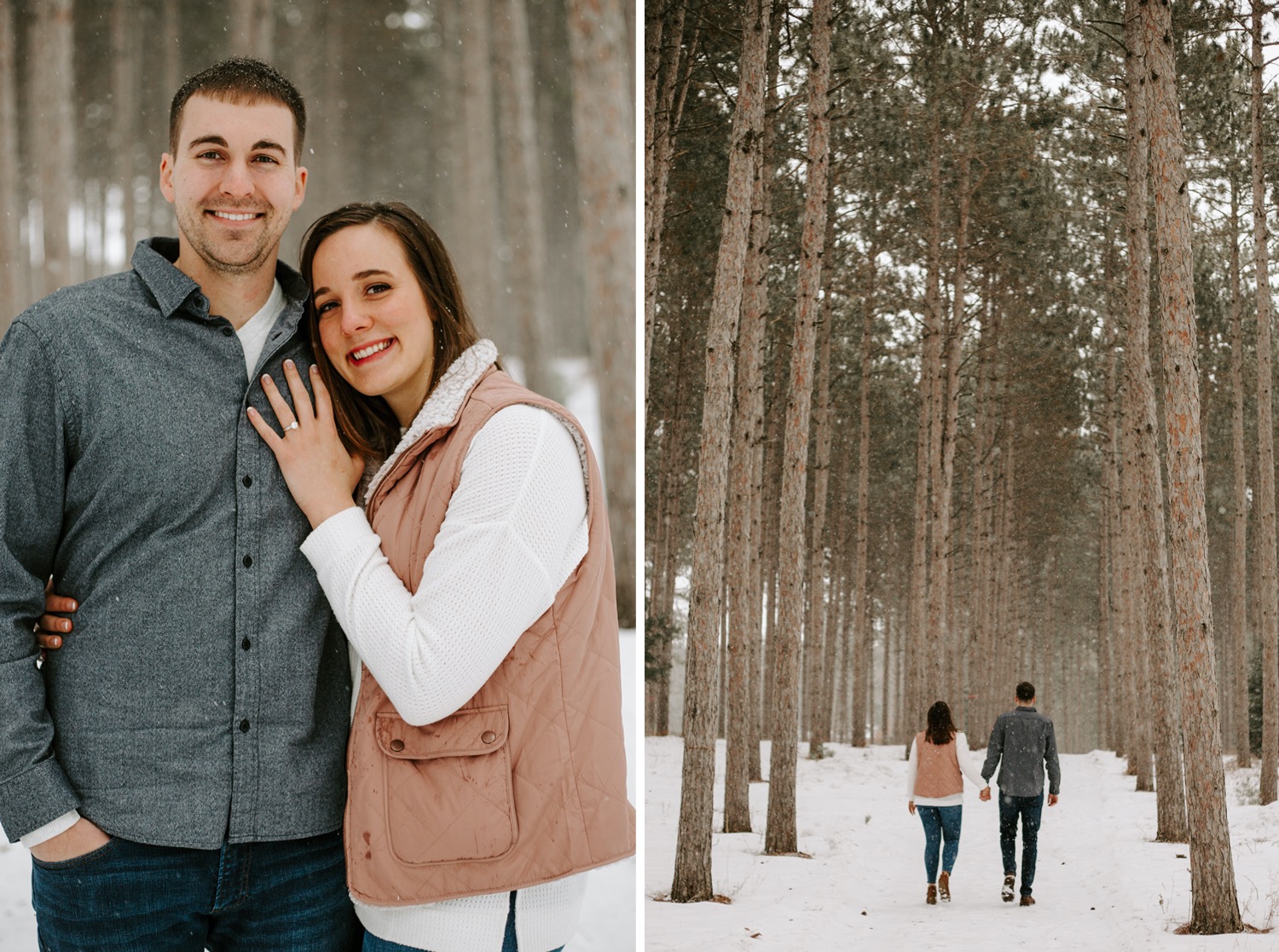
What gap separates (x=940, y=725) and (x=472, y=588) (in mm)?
2703

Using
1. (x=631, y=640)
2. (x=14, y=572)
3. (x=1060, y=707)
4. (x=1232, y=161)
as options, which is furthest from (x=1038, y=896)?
(x=14, y=572)

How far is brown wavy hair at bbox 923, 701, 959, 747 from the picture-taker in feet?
11.9

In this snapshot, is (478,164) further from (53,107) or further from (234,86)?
(234,86)

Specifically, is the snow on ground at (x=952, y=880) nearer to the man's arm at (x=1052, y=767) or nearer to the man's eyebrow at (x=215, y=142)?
the man's arm at (x=1052, y=767)

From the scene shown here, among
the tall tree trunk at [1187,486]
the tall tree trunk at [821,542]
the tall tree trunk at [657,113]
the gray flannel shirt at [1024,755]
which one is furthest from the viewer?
the tall tree trunk at [821,542]

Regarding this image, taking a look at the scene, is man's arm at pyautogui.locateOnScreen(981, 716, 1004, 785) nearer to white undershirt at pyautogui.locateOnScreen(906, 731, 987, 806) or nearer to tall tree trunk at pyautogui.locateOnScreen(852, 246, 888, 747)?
white undershirt at pyautogui.locateOnScreen(906, 731, 987, 806)

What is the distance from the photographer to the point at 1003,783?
3520mm

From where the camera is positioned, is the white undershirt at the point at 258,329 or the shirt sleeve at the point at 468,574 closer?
the shirt sleeve at the point at 468,574

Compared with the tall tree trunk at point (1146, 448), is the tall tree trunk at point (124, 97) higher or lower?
higher

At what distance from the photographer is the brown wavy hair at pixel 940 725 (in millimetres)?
3621

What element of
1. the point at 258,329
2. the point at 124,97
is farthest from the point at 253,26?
the point at 258,329

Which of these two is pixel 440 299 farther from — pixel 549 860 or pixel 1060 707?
pixel 1060 707

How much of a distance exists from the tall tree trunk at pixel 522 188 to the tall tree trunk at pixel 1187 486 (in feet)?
7.22

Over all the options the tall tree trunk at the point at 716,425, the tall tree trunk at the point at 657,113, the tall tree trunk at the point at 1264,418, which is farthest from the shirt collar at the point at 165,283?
the tall tree trunk at the point at 1264,418
